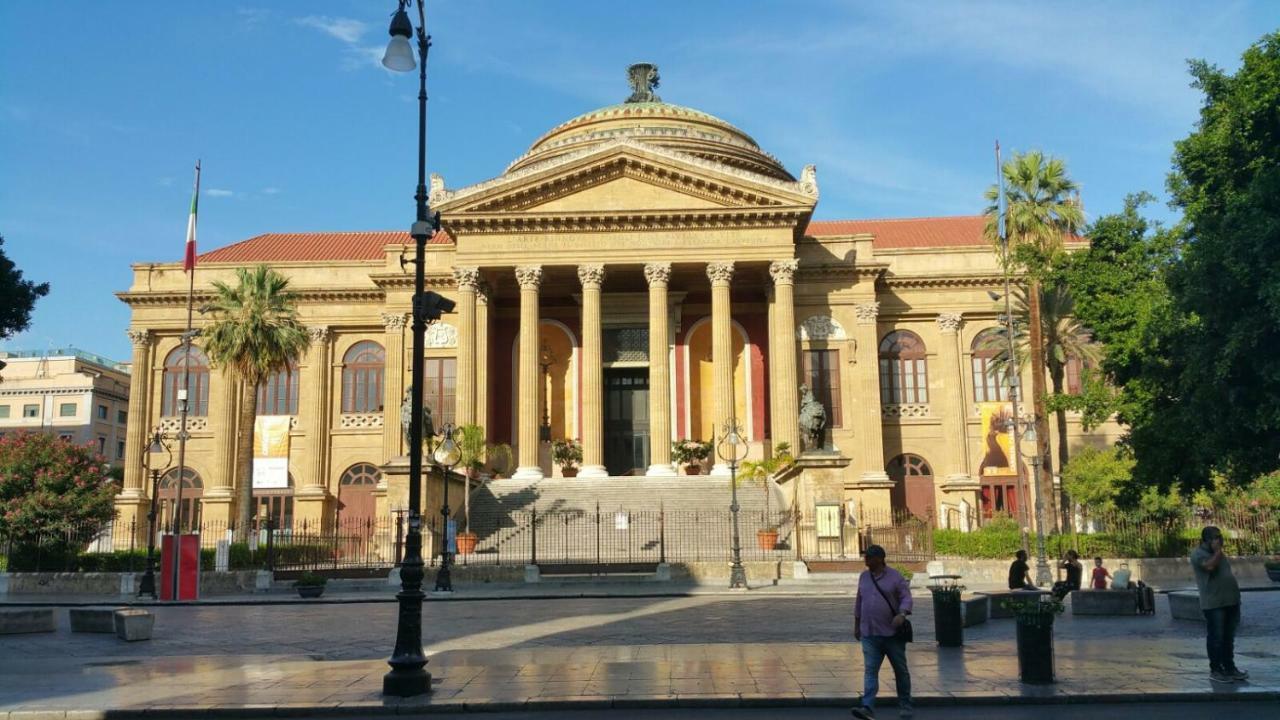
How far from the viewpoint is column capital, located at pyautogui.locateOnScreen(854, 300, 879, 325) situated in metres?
44.7

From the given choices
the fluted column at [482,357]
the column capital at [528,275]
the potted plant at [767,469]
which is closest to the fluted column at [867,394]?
the potted plant at [767,469]

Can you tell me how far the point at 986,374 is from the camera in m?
47.1

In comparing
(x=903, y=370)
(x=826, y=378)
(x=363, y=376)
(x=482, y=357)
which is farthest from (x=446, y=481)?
(x=903, y=370)

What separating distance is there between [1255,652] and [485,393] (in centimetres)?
3037

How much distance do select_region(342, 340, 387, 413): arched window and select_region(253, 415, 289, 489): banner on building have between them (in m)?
2.84

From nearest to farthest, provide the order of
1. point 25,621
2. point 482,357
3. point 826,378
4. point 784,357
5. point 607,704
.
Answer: point 607,704
point 25,621
point 784,357
point 482,357
point 826,378

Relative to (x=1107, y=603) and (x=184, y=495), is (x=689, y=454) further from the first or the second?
(x=1107, y=603)

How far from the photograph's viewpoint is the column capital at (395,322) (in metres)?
45.2

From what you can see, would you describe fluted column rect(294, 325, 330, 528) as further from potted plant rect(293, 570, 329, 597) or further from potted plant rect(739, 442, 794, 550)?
potted plant rect(739, 442, 794, 550)

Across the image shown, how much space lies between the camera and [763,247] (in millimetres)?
40969

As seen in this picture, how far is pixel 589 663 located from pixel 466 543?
20.9 m

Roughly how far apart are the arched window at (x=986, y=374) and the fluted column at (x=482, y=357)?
68.4 feet

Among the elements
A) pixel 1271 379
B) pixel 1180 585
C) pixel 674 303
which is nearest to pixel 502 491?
pixel 674 303

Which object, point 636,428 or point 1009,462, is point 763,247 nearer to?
point 636,428
